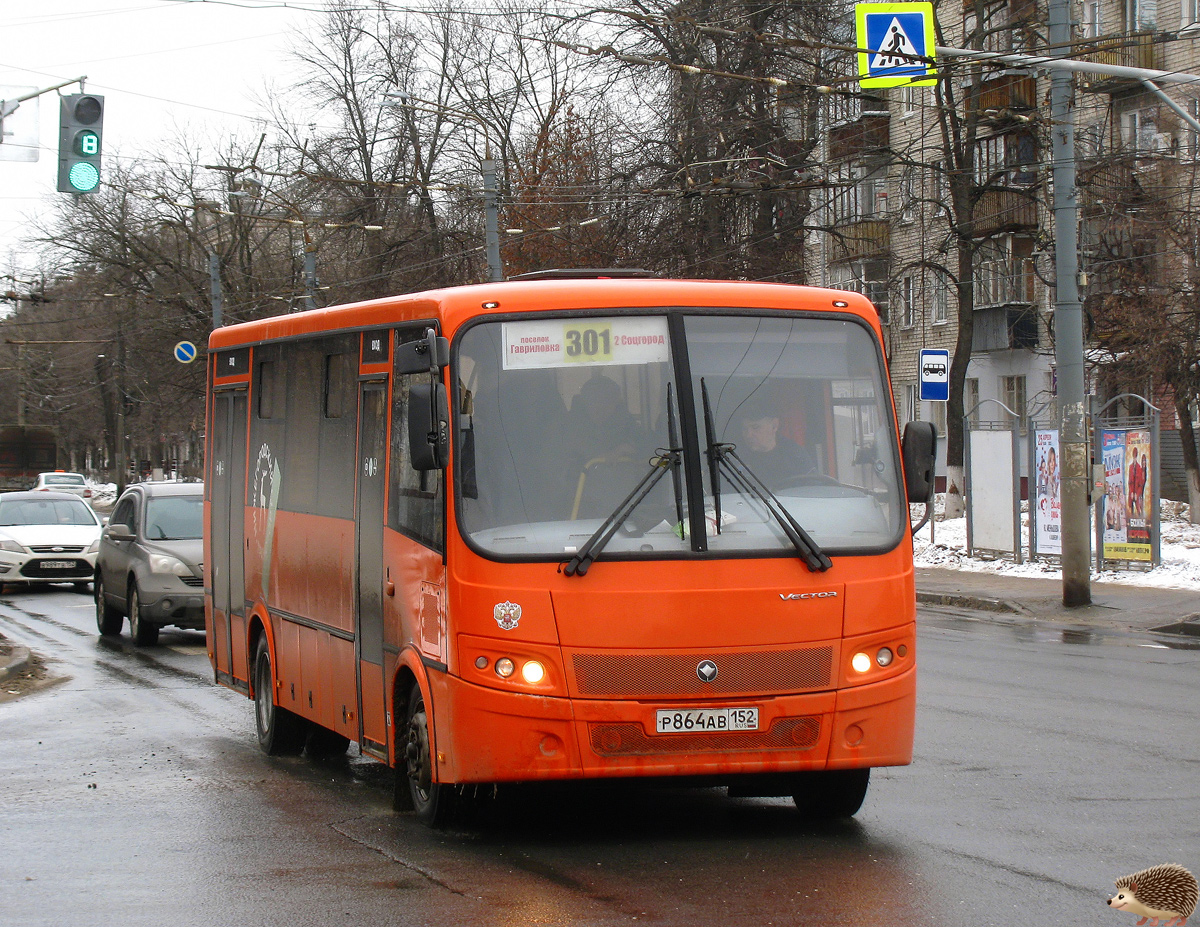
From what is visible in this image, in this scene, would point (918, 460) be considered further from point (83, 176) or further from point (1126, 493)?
point (1126, 493)

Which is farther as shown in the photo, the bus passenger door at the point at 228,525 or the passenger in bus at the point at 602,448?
the bus passenger door at the point at 228,525

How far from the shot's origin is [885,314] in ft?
163

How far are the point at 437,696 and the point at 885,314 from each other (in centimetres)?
4412

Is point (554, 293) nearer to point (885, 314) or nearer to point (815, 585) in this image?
point (815, 585)

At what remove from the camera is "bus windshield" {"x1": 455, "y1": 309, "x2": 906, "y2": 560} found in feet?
22.3

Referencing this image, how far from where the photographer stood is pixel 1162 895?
15.4 ft

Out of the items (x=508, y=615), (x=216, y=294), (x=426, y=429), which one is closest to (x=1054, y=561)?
(x=508, y=615)

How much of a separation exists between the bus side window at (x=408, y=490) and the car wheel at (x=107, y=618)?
1180 cm

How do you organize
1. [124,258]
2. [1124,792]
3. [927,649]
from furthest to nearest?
[124,258] < [927,649] < [1124,792]

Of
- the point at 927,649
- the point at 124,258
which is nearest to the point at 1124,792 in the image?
the point at 927,649

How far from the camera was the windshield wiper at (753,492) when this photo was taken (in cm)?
678

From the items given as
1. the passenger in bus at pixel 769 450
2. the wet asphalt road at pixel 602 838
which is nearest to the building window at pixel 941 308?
the wet asphalt road at pixel 602 838

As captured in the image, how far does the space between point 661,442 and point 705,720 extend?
3.96 feet

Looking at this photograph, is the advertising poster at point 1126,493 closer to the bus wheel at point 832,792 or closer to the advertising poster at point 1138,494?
the advertising poster at point 1138,494
